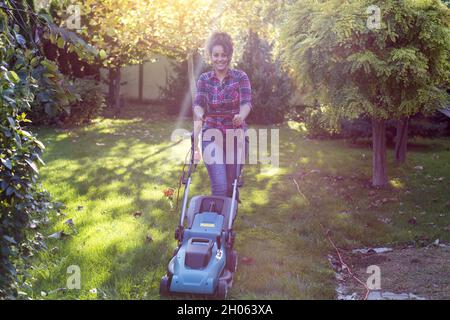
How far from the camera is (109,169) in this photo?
8.74 metres

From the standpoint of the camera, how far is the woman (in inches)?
202

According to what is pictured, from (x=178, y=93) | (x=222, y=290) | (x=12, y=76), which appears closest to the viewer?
(x=12, y=76)

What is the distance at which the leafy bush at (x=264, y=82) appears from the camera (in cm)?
1504

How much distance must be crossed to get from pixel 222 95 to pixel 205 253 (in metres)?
1.74

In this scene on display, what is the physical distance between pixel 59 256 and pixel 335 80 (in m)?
4.39

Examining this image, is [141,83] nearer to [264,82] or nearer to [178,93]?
[178,93]

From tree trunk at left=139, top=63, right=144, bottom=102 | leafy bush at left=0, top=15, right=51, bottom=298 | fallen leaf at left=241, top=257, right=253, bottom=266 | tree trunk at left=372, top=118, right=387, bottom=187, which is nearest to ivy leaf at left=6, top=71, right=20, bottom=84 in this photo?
leafy bush at left=0, top=15, right=51, bottom=298

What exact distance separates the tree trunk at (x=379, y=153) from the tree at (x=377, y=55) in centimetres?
40

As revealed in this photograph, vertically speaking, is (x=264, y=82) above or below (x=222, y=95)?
below

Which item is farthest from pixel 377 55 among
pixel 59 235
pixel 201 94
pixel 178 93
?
pixel 178 93

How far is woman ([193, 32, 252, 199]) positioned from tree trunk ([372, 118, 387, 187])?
3303 mm

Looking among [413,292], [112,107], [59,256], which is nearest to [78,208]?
[59,256]

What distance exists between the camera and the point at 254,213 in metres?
6.84
